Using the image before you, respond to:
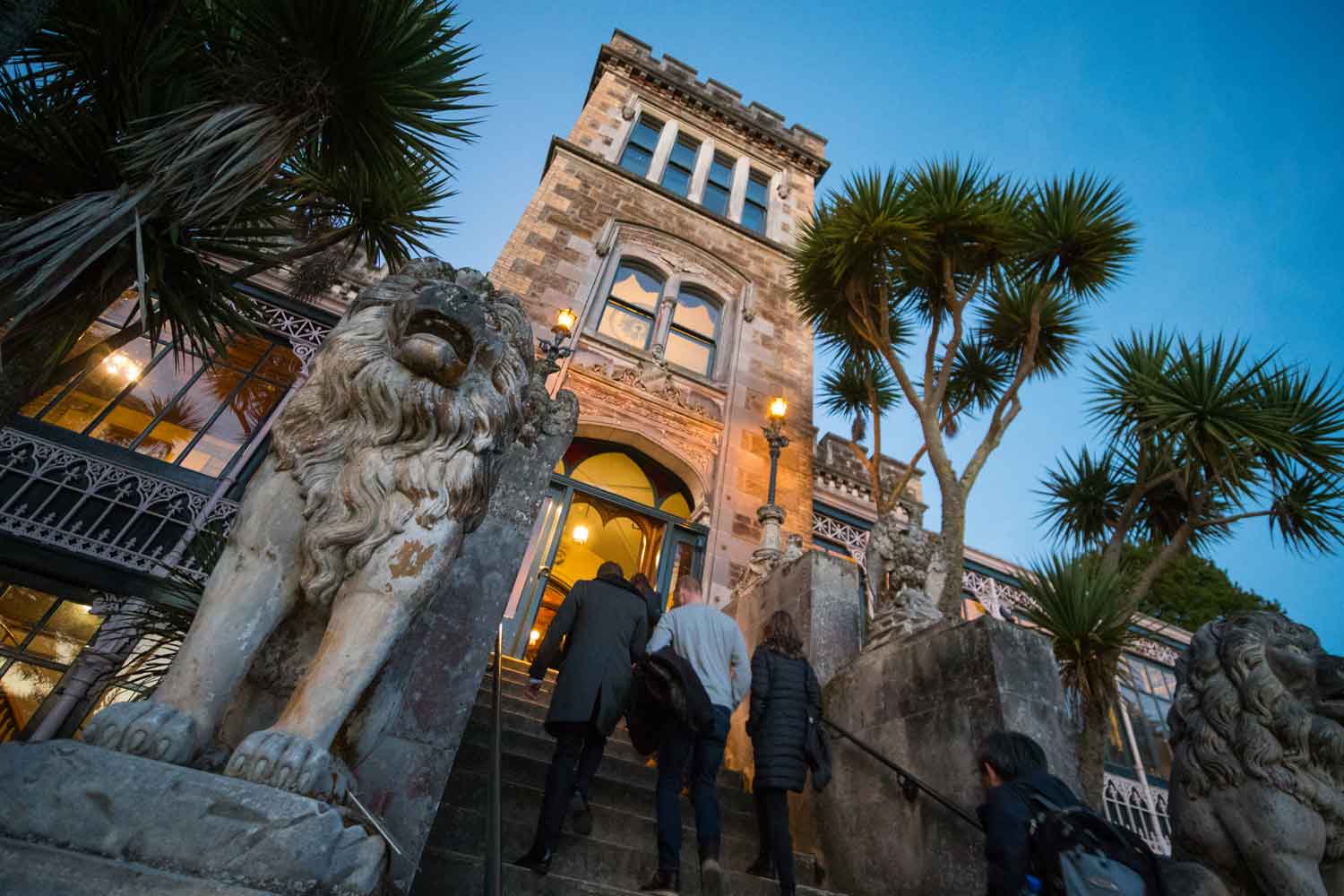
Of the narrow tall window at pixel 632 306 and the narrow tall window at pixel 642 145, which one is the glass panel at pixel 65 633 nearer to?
the narrow tall window at pixel 632 306

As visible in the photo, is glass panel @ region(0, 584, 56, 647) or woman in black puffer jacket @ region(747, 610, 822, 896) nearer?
woman in black puffer jacket @ region(747, 610, 822, 896)

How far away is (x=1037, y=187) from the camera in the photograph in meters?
6.31

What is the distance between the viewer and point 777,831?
2.68 meters

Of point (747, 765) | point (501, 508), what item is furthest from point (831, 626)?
point (501, 508)

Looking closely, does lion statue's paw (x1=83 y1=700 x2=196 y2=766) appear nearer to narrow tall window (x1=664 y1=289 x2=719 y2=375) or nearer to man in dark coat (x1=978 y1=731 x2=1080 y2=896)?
man in dark coat (x1=978 y1=731 x2=1080 y2=896)

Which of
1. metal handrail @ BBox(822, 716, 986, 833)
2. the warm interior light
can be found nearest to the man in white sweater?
metal handrail @ BBox(822, 716, 986, 833)

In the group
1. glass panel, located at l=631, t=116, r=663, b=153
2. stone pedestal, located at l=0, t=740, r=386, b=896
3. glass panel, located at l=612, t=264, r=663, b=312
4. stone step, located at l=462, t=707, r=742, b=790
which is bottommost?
stone pedestal, located at l=0, t=740, r=386, b=896

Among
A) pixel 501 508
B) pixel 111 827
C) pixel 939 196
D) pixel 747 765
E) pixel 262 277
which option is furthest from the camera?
pixel 262 277

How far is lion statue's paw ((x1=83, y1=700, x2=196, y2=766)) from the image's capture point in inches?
42.0

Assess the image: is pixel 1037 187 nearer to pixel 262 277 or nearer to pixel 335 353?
pixel 335 353

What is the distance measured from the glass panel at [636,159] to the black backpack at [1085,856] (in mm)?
10303

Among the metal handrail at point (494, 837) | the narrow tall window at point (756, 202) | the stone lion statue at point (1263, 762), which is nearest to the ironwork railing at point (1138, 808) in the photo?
the stone lion statue at point (1263, 762)

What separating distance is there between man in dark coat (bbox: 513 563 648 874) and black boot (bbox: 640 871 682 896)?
39cm

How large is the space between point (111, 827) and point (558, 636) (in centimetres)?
189
